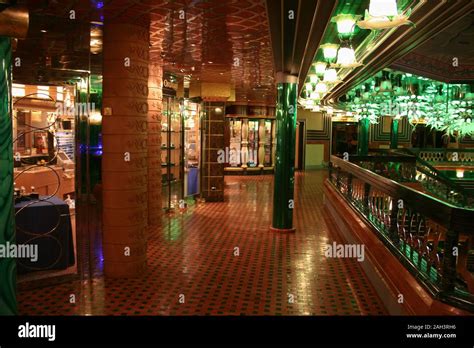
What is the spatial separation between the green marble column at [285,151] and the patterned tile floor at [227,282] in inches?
13.9

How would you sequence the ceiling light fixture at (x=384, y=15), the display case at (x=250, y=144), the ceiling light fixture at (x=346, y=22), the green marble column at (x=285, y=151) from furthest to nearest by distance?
the display case at (x=250, y=144), the green marble column at (x=285, y=151), the ceiling light fixture at (x=346, y=22), the ceiling light fixture at (x=384, y=15)

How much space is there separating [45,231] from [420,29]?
4.83 meters

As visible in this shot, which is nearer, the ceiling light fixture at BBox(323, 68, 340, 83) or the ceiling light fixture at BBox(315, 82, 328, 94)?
the ceiling light fixture at BBox(323, 68, 340, 83)

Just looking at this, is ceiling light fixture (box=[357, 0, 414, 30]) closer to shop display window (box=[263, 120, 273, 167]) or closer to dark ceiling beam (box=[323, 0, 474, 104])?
dark ceiling beam (box=[323, 0, 474, 104])

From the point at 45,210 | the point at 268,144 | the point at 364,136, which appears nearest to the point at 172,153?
the point at 45,210

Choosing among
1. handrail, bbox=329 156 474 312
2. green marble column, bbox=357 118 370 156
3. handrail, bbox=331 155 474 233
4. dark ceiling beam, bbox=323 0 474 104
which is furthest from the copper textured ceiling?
green marble column, bbox=357 118 370 156

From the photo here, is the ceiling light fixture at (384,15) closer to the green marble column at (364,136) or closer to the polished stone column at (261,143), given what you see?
the polished stone column at (261,143)

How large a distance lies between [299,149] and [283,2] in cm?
1726

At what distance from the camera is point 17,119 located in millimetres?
5707

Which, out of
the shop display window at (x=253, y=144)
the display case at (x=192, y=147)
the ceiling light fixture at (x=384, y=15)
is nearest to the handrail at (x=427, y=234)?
the ceiling light fixture at (x=384, y=15)

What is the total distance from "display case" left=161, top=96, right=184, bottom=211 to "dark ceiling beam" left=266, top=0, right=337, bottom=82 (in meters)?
3.12

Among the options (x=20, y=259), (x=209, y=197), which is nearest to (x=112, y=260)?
(x=20, y=259)

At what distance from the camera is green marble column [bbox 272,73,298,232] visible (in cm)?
782

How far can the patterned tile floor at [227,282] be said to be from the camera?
14.5ft
